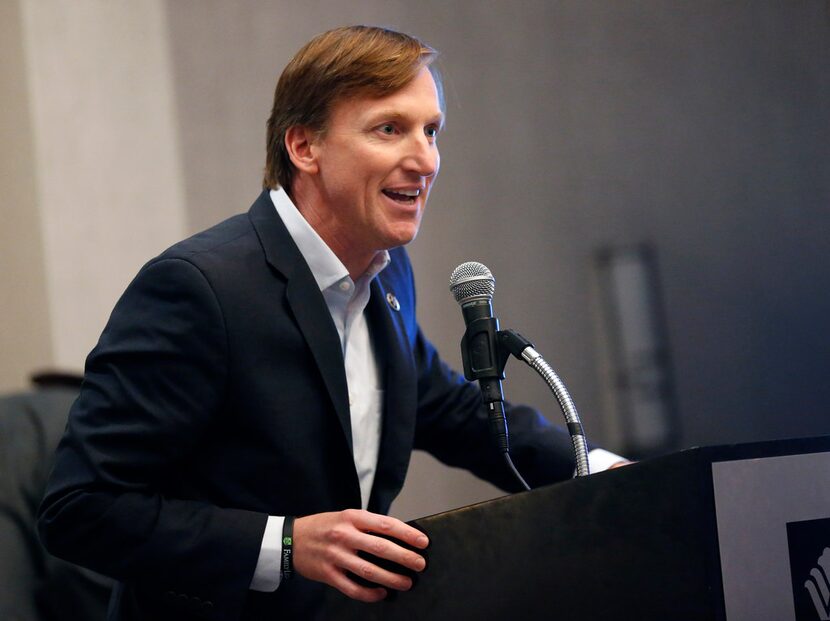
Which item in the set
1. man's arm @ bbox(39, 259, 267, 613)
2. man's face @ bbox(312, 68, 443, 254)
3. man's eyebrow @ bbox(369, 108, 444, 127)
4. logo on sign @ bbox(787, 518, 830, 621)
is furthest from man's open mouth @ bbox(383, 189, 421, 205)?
logo on sign @ bbox(787, 518, 830, 621)

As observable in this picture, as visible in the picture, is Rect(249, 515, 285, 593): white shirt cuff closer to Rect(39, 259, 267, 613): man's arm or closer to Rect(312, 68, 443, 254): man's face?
Rect(39, 259, 267, 613): man's arm

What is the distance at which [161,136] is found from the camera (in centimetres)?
320

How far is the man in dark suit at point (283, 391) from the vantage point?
3.89ft

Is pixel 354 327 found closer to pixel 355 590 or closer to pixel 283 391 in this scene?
pixel 283 391

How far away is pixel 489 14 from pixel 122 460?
114 inches

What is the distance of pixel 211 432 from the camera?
1322 millimetres

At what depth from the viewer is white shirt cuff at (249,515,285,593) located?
117cm

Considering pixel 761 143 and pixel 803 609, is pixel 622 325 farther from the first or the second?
pixel 803 609

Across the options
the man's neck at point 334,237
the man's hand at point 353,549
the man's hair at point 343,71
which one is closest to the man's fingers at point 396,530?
the man's hand at point 353,549

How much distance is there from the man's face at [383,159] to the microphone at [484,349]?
0.23 meters

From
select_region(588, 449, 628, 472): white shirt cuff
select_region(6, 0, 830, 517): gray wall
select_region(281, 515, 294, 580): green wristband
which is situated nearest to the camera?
select_region(281, 515, 294, 580): green wristband

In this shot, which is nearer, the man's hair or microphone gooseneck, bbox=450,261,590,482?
microphone gooseneck, bbox=450,261,590,482

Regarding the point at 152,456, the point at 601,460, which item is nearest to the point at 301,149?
the point at 152,456

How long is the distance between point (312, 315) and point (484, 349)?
27 centimetres
